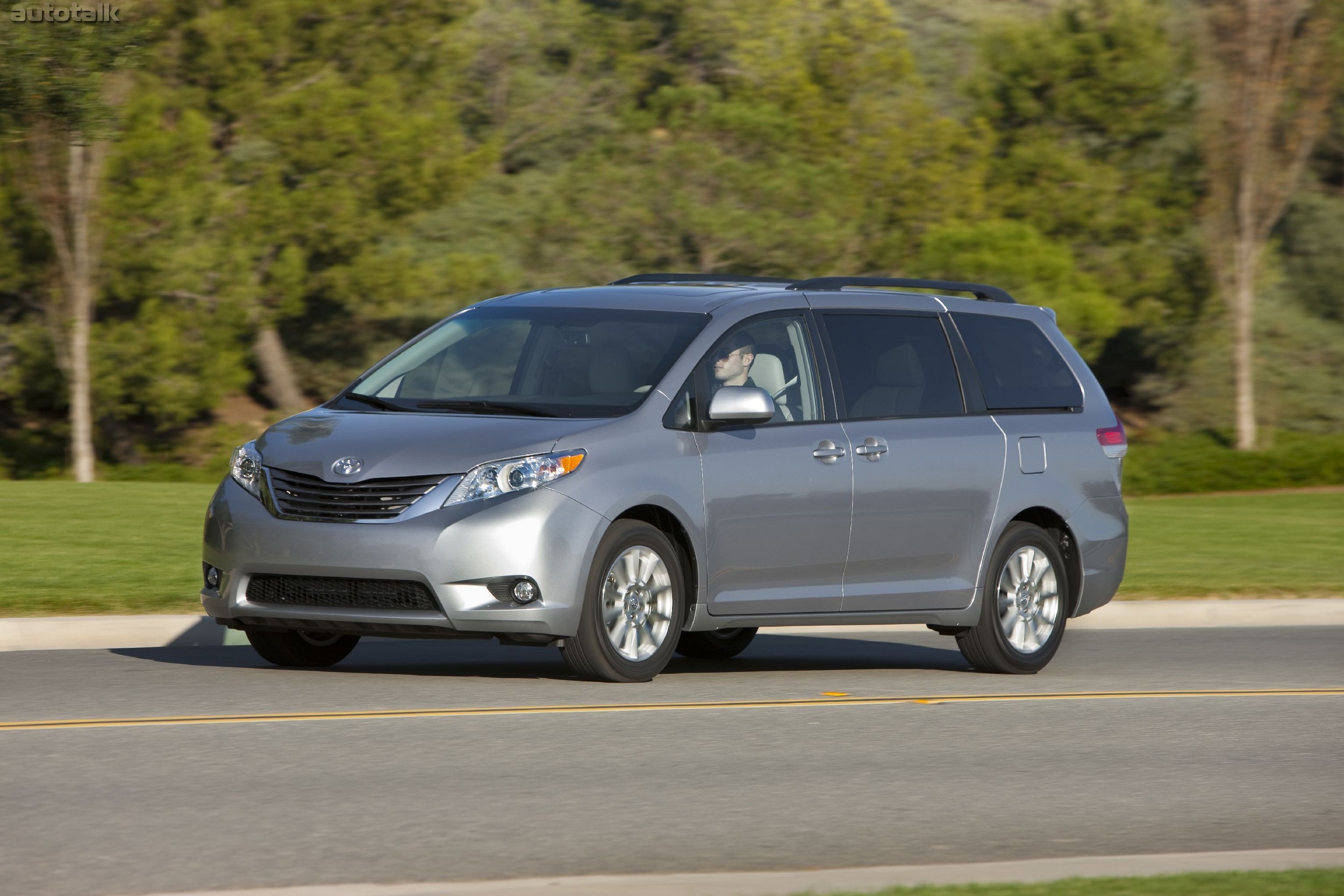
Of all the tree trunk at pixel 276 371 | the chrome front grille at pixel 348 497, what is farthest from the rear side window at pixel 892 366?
the tree trunk at pixel 276 371

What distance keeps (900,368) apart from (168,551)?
6.38m

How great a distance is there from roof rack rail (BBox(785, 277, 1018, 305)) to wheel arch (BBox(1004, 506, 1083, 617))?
120 cm

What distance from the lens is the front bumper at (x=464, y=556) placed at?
9055 mm

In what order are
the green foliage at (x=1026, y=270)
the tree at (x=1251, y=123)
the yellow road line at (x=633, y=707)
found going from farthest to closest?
the green foliage at (x=1026, y=270) < the tree at (x=1251, y=123) < the yellow road line at (x=633, y=707)

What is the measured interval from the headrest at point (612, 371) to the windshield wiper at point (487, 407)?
15.2 inches

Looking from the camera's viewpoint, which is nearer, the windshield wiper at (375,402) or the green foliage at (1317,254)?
the windshield wiper at (375,402)

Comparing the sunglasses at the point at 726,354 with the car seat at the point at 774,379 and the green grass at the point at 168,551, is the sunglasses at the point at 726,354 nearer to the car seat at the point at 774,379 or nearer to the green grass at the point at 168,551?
the car seat at the point at 774,379

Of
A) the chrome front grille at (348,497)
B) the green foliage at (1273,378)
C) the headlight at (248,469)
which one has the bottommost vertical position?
the green foliage at (1273,378)

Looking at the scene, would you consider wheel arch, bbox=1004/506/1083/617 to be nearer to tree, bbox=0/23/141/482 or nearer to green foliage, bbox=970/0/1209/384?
tree, bbox=0/23/141/482

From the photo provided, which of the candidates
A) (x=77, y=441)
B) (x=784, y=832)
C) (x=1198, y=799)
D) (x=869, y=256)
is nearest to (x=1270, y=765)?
(x=1198, y=799)

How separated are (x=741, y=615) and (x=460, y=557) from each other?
5.29 ft

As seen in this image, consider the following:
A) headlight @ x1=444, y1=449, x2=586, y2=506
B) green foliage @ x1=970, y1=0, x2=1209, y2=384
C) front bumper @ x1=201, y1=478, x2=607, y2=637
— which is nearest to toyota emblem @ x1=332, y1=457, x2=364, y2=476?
front bumper @ x1=201, y1=478, x2=607, y2=637

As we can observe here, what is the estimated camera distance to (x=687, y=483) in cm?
970

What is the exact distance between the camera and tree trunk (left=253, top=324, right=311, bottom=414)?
1580 inches
